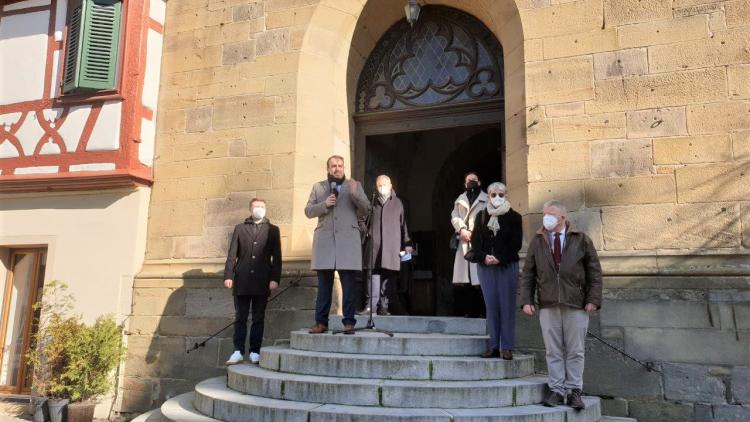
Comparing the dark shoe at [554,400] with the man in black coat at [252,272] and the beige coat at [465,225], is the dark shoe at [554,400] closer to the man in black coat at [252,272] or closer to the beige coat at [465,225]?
Result: the beige coat at [465,225]

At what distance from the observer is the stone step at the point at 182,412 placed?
4438mm

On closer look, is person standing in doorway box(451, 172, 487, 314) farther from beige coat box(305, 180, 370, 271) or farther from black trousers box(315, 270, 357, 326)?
black trousers box(315, 270, 357, 326)

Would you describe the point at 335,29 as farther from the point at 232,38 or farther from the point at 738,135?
the point at 738,135

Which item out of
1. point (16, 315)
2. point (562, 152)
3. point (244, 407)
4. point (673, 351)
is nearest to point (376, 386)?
point (244, 407)

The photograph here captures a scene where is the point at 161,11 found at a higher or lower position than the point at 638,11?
higher

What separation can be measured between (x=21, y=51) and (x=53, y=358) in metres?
4.39

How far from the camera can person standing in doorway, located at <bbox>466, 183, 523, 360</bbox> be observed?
4.68 meters

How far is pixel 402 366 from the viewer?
442 cm

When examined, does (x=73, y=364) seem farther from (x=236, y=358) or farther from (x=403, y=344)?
(x=403, y=344)

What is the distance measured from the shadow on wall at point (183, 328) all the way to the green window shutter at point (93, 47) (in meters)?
2.65

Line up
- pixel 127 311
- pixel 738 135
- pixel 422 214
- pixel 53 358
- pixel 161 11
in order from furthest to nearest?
pixel 422 214, pixel 161 11, pixel 127 311, pixel 53 358, pixel 738 135

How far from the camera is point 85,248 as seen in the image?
7.35 metres

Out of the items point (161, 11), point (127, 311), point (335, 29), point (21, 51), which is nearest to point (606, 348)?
point (335, 29)

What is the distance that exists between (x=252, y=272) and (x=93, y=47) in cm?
405
